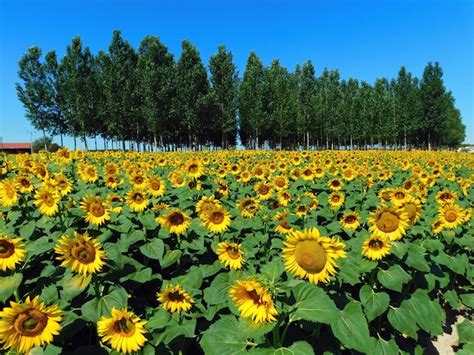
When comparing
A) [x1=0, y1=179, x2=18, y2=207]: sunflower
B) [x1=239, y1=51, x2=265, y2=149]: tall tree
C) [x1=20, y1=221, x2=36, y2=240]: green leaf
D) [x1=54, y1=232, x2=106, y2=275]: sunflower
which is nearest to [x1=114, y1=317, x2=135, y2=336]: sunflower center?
[x1=54, y1=232, x2=106, y2=275]: sunflower

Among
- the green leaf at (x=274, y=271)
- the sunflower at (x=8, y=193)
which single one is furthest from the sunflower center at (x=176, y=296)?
the sunflower at (x=8, y=193)

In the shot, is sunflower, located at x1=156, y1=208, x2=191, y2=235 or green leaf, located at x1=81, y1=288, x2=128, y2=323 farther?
sunflower, located at x1=156, y1=208, x2=191, y2=235

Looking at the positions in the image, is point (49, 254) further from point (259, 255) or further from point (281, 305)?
point (281, 305)

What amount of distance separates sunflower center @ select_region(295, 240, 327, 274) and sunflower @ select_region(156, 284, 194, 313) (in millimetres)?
908

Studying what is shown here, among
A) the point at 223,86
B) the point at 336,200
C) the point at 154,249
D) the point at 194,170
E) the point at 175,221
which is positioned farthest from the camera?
the point at 223,86

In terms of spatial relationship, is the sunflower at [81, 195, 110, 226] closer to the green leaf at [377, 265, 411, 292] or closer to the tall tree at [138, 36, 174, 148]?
the green leaf at [377, 265, 411, 292]

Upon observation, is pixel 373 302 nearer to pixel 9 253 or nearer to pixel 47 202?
pixel 9 253

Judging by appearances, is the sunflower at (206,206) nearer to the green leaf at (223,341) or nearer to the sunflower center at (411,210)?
the green leaf at (223,341)

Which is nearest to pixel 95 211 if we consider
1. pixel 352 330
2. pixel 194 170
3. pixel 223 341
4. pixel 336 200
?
pixel 223 341

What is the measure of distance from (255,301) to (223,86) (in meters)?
45.3

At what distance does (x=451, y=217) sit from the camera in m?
4.31

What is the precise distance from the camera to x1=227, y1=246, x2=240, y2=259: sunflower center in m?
3.10

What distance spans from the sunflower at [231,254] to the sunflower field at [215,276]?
11mm

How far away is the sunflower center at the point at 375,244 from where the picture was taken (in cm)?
315
